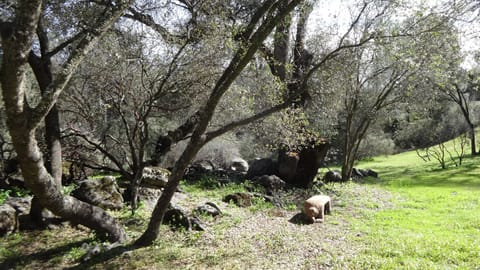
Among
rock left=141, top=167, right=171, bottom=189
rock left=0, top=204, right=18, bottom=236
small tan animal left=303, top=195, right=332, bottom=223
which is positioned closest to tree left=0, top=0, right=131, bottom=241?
rock left=0, top=204, right=18, bottom=236

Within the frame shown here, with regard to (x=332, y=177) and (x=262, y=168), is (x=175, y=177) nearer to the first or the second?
(x=262, y=168)

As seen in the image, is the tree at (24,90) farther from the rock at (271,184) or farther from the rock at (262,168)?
the rock at (262,168)

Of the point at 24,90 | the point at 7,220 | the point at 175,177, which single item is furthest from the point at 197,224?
the point at 24,90

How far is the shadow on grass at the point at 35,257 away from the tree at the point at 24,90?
0.77 m

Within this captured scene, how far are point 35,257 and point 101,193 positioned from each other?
264 cm

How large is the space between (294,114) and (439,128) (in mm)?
24950

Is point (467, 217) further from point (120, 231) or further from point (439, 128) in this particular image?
point (439, 128)

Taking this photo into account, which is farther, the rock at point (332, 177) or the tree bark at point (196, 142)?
the rock at point (332, 177)

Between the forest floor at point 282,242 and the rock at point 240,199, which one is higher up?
the rock at point 240,199

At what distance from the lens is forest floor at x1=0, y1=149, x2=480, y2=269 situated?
5875 millimetres

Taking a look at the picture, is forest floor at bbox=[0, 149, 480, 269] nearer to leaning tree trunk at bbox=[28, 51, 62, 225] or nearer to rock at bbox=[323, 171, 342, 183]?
leaning tree trunk at bbox=[28, 51, 62, 225]

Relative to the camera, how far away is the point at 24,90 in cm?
419

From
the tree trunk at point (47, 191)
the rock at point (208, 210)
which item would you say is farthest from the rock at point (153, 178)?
the tree trunk at point (47, 191)

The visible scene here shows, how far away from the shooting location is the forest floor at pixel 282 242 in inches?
231
